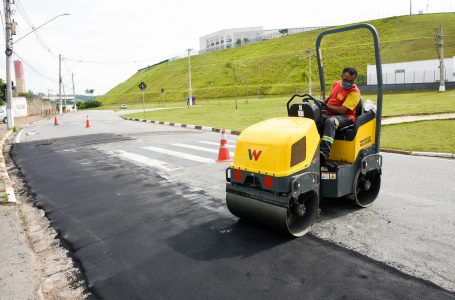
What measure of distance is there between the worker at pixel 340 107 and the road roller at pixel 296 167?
0.12 meters

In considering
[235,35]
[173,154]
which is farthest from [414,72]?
[235,35]

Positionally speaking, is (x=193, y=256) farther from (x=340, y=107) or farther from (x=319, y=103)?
(x=340, y=107)

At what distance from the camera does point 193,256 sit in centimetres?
414

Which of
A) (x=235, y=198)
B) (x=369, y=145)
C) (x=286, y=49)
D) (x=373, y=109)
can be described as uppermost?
(x=286, y=49)

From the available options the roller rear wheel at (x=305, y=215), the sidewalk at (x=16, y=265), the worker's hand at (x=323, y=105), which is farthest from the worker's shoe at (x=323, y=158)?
the sidewalk at (x=16, y=265)

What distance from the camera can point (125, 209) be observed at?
233 inches

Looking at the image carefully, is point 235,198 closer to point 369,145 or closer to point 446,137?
point 369,145

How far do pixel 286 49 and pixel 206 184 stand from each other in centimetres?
8676

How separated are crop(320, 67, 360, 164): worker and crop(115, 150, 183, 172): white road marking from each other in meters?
4.57

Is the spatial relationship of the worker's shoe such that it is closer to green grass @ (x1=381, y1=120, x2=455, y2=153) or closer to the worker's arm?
the worker's arm

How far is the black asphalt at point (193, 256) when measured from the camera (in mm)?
3406

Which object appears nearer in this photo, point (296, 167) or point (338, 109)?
point (296, 167)

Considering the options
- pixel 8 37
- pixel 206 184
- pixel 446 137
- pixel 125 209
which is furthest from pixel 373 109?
pixel 8 37

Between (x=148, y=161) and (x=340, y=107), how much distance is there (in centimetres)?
602
